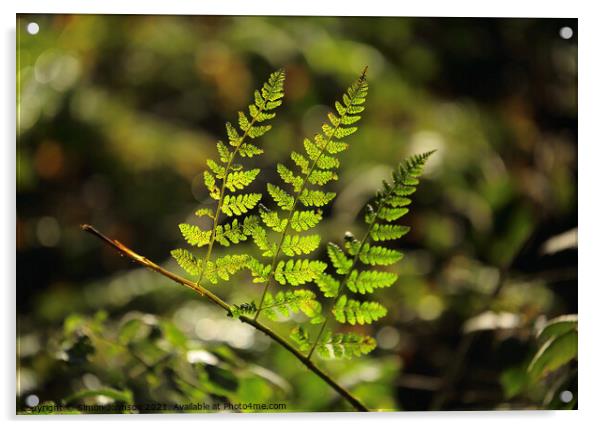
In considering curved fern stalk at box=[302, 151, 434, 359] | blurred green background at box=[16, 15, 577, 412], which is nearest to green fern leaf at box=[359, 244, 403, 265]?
curved fern stalk at box=[302, 151, 434, 359]

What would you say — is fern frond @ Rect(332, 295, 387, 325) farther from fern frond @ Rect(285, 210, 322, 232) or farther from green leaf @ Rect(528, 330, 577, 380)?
green leaf @ Rect(528, 330, 577, 380)

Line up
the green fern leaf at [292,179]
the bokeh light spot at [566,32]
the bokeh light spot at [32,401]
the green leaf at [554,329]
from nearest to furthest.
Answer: the green fern leaf at [292,179] → the green leaf at [554,329] → the bokeh light spot at [32,401] → the bokeh light spot at [566,32]

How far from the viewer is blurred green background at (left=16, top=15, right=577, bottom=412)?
3.72ft

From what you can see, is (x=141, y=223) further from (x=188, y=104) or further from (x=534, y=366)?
(x=534, y=366)

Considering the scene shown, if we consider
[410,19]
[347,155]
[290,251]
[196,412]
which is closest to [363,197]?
[347,155]

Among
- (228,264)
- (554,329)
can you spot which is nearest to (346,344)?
(228,264)

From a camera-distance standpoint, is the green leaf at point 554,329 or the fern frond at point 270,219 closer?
the fern frond at point 270,219

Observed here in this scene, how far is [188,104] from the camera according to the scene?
1.60m

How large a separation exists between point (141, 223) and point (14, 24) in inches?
21.5

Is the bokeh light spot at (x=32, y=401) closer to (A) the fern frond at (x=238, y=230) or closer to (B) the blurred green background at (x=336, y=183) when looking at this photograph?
(B) the blurred green background at (x=336, y=183)

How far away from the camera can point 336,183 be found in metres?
1.54

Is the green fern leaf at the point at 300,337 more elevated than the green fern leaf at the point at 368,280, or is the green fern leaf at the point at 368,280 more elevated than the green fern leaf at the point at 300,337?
the green fern leaf at the point at 368,280
